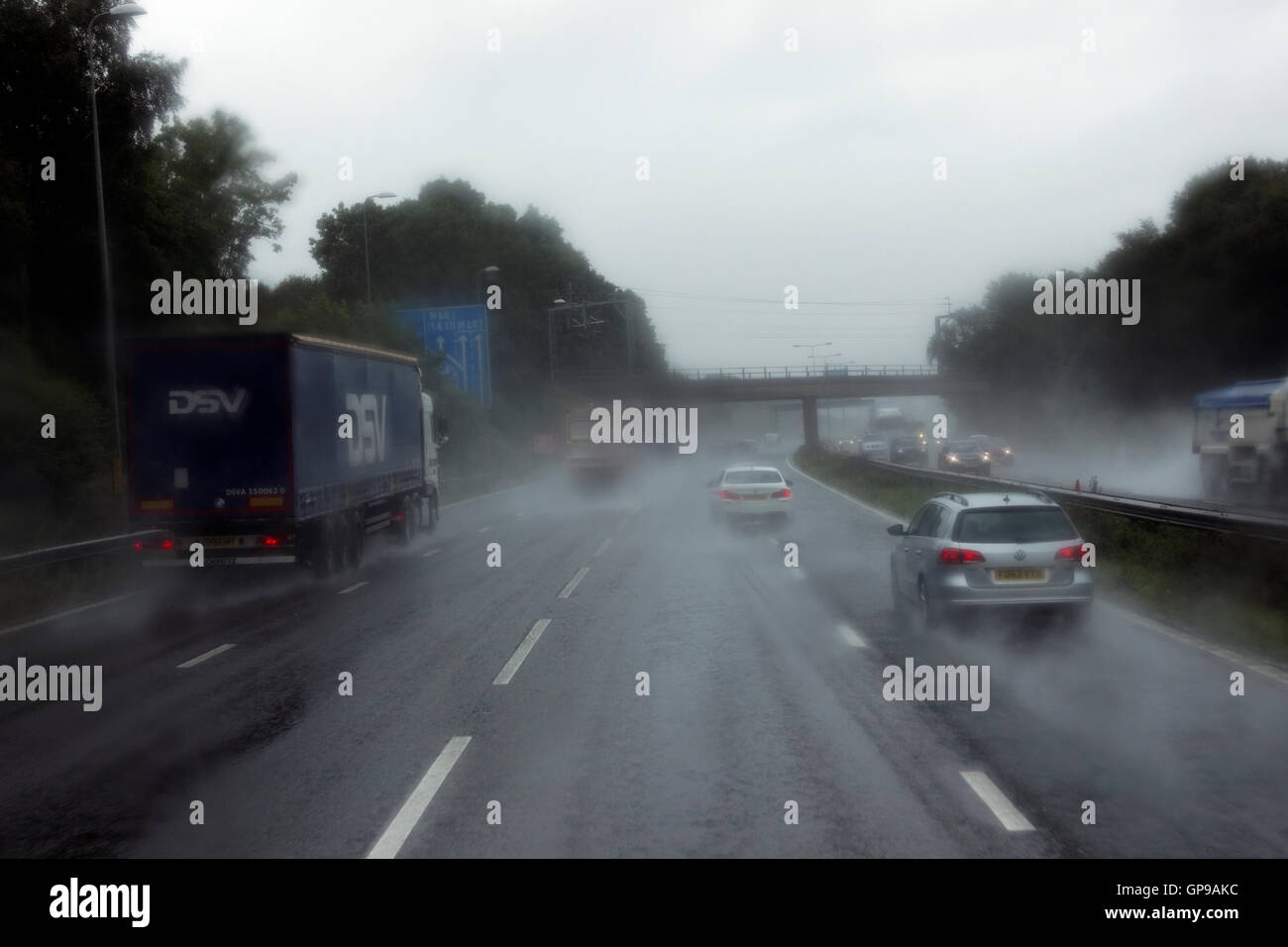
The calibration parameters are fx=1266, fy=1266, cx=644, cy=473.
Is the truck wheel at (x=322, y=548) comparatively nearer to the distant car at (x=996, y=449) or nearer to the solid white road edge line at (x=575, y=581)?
the solid white road edge line at (x=575, y=581)

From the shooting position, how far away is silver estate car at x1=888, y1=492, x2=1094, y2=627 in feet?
42.2

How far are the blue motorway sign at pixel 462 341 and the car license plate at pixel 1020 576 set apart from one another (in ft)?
114

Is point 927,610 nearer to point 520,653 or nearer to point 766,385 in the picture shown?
point 520,653

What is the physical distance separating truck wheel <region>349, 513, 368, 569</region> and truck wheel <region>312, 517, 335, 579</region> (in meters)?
1.37

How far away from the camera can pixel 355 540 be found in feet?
72.9

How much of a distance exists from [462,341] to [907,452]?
29436 mm

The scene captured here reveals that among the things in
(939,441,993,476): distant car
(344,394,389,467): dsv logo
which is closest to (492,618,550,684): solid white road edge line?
(344,394,389,467): dsv logo

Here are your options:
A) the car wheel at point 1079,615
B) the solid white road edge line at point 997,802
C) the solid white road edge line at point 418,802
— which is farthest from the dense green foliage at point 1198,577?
the solid white road edge line at point 418,802

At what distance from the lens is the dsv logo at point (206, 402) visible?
18.8 m

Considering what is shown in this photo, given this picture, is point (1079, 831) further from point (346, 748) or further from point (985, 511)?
point (985, 511)

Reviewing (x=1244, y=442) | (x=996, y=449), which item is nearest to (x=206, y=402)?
(x=1244, y=442)

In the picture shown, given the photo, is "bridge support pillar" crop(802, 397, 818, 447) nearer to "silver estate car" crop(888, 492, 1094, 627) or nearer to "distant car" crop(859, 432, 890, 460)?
"distant car" crop(859, 432, 890, 460)

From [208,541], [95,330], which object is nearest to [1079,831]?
[208,541]
